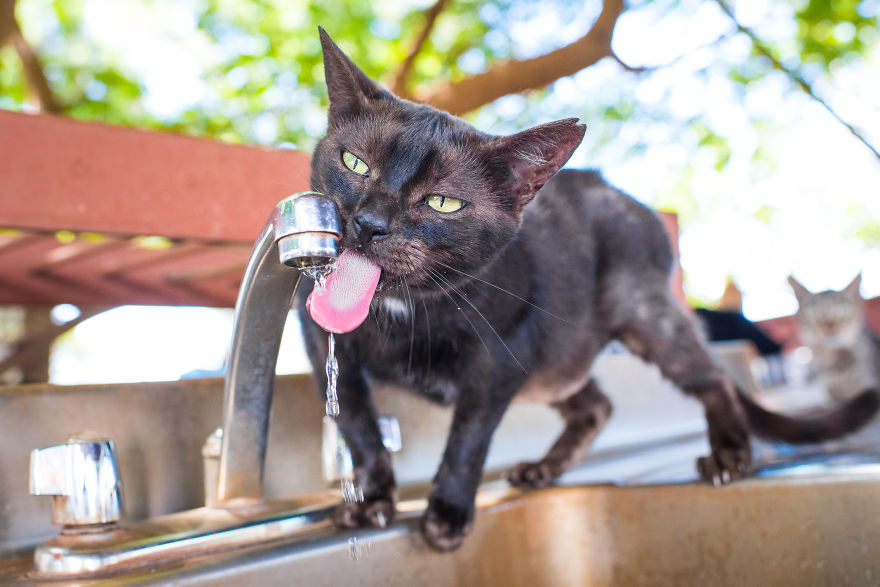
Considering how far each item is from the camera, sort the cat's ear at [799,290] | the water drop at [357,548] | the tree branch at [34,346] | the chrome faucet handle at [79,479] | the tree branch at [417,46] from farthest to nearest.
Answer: the cat's ear at [799,290] < the tree branch at [417,46] < the tree branch at [34,346] < the water drop at [357,548] < the chrome faucet handle at [79,479]

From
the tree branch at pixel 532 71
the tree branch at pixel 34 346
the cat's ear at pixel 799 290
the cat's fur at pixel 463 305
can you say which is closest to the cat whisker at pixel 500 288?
the cat's fur at pixel 463 305

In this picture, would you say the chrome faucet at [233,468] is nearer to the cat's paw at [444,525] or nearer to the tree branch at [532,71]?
the cat's paw at [444,525]

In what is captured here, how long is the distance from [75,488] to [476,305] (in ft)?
1.88

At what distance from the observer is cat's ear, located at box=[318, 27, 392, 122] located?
3.15ft

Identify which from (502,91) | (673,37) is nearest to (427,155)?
(502,91)

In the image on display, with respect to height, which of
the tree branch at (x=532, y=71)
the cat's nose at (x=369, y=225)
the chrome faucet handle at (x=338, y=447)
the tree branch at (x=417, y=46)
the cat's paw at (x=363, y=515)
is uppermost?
the tree branch at (x=417, y=46)

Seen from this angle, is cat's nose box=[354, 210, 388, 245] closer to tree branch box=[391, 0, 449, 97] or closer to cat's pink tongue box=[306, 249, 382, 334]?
cat's pink tongue box=[306, 249, 382, 334]

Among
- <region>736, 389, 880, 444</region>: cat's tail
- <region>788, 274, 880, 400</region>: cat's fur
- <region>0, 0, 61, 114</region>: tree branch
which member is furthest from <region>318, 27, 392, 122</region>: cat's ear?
<region>788, 274, 880, 400</region>: cat's fur

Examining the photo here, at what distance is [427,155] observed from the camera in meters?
0.92

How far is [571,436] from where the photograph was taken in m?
1.39

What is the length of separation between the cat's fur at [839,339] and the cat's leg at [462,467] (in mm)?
2974

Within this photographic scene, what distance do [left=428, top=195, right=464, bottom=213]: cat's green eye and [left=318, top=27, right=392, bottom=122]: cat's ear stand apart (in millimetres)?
207

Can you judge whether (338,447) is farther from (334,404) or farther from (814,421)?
(814,421)

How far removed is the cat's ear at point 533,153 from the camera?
35.5 inches
